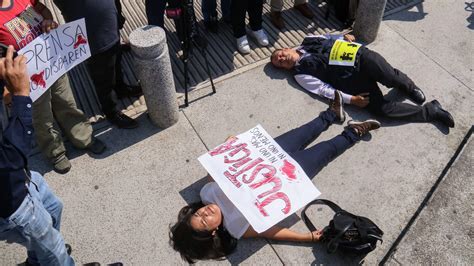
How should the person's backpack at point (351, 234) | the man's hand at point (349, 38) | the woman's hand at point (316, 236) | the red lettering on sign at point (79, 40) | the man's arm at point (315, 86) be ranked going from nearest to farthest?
the person's backpack at point (351, 234) → the red lettering on sign at point (79, 40) → the woman's hand at point (316, 236) → the man's arm at point (315, 86) → the man's hand at point (349, 38)

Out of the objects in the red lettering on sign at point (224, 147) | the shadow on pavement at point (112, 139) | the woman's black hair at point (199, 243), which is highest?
the red lettering on sign at point (224, 147)

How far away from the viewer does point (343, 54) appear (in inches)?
189

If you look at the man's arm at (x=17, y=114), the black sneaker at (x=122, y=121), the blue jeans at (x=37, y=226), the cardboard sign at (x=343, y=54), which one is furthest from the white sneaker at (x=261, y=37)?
the man's arm at (x=17, y=114)

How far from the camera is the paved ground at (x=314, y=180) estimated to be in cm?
362

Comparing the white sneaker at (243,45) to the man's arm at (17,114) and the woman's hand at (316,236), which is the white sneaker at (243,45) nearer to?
the woman's hand at (316,236)

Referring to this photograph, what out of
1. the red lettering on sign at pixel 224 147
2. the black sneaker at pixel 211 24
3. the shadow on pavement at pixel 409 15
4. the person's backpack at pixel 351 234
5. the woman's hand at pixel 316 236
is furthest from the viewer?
the shadow on pavement at pixel 409 15

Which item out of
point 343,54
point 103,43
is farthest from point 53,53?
point 343,54

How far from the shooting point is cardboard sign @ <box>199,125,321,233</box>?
356 cm

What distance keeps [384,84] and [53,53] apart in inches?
138

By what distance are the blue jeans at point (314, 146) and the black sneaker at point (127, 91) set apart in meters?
1.73

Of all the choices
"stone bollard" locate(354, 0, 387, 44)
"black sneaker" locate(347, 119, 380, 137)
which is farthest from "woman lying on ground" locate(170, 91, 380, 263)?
"stone bollard" locate(354, 0, 387, 44)

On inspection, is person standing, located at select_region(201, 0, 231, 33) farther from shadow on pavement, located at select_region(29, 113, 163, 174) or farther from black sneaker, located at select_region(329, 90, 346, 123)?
black sneaker, located at select_region(329, 90, 346, 123)

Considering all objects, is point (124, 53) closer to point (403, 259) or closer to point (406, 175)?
point (406, 175)

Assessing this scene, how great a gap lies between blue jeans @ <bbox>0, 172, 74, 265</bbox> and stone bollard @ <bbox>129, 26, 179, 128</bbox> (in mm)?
1462
